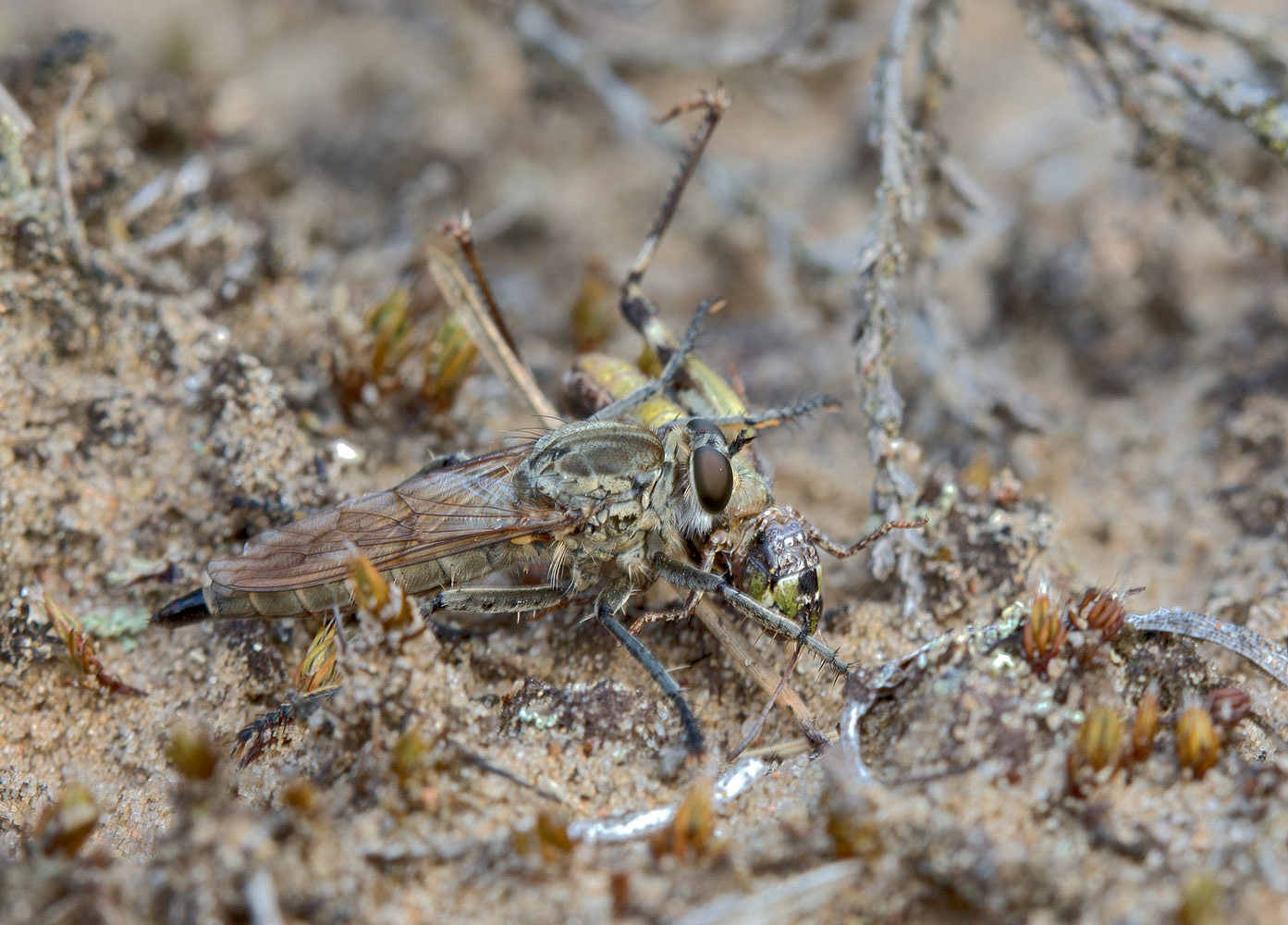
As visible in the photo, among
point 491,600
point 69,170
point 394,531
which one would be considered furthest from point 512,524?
point 69,170

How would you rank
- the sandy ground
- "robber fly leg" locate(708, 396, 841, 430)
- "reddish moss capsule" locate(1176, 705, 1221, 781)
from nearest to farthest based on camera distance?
1. the sandy ground
2. "reddish moss capsule" locate(1176, 705, 1221, 781)
3. "robber fly leg" locate(708, 396, 841, 430)

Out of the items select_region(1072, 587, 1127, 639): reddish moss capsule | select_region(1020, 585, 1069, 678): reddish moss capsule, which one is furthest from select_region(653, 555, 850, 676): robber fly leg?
select_region(1072, 587, 1127, 639): reddish moss capsule

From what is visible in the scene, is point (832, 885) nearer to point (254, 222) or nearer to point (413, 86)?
point (254, 222)

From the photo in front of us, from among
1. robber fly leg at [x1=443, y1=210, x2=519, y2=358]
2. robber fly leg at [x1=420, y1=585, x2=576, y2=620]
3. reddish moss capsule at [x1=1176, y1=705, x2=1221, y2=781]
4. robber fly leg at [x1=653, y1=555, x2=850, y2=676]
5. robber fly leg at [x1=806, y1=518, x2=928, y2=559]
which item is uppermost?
robber fly leg at [x1=443, y1=210, x2=519, y2=358]

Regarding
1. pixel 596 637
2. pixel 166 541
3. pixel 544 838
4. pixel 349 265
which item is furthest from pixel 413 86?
pixel 544 838

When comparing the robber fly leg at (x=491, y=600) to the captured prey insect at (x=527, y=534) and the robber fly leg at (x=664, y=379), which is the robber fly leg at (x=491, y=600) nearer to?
the captured prey insect at (x=527, y=534)

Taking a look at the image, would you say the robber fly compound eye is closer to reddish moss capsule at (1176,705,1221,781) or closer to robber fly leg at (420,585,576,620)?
robber fly leg at (420,585,576,620)

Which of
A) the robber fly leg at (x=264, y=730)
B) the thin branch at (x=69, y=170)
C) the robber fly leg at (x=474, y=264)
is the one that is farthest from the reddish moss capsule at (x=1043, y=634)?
the thin branch at (x=69, y=170)
